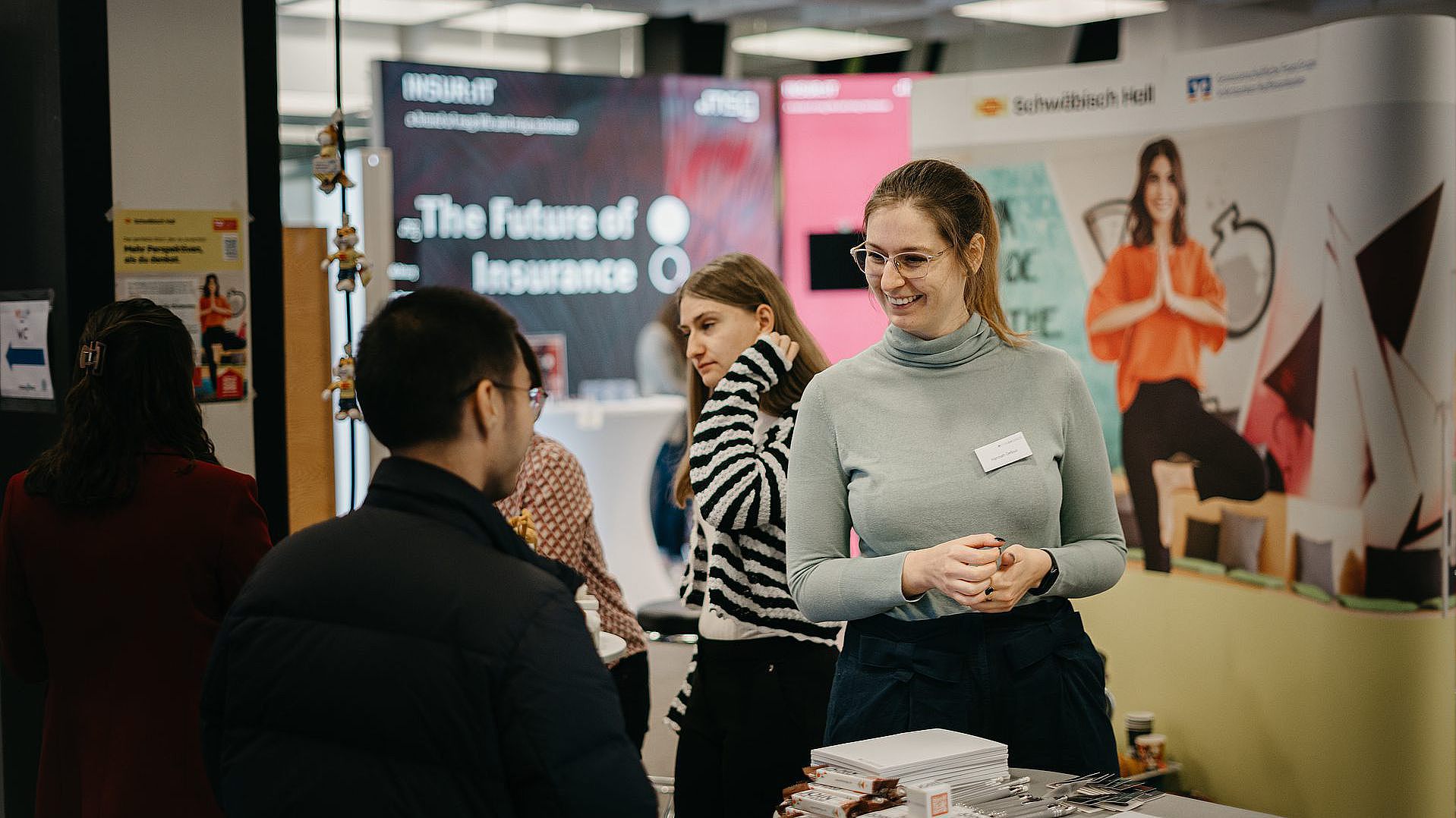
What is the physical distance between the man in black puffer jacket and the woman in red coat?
89cm

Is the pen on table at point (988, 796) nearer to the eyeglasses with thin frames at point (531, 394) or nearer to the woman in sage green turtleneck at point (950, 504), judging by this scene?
the woman in sage green turtleneck at point (950, 504)

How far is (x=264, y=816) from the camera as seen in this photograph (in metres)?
1.35

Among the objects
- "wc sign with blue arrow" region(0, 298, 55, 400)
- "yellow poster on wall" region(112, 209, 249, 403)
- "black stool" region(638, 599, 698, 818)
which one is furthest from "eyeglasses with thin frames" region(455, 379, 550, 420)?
"black stool" region(638, 599, 698, 818)

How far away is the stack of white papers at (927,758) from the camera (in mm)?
1752

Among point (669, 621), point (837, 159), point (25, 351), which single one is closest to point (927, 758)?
point (25, 351)

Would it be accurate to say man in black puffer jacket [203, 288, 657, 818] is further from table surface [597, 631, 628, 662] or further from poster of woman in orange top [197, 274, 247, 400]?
poster of woman in orange top [197, 274, 247, 400]

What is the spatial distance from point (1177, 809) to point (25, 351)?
2528mm

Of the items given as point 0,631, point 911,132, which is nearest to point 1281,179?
point 911,132

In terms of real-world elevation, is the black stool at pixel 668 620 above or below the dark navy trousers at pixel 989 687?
below

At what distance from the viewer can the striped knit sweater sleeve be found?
247 cm

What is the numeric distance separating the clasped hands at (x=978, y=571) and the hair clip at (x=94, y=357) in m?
1.33

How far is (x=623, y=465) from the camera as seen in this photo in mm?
6891

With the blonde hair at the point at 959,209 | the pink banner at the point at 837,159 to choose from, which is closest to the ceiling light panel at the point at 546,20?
the pink banner at the point at 837,159

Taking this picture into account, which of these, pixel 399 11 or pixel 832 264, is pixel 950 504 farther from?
pixel 399 11
